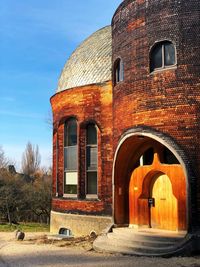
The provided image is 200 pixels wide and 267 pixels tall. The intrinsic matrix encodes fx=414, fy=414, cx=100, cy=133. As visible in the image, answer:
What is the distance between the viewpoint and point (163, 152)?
14281 millimetres

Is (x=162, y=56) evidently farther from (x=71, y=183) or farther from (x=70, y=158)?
(x=71, y=183)

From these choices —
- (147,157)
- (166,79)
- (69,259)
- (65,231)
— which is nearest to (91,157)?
(147,157)

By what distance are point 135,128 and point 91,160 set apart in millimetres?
4537

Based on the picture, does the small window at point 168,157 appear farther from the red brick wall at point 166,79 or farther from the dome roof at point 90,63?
the dome roof at point 90,63

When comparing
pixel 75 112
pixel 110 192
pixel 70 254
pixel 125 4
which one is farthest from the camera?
pixel 75 112

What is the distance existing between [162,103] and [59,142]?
7.43m

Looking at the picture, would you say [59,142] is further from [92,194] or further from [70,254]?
[70,254]

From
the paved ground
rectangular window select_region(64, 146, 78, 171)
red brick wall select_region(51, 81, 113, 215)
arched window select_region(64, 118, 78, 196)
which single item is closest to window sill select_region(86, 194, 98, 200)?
red brick wall select_region(51, 81, 113, 215)

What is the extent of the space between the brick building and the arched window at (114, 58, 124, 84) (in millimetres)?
37

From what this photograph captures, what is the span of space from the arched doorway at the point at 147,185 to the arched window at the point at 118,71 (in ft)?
8.37

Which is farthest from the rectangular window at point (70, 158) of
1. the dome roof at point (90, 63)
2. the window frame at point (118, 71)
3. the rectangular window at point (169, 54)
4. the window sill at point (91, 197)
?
the rectangular window at point (169, 54)

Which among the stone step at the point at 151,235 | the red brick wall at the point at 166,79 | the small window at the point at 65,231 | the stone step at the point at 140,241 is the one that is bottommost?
the small window at the point at 65,231

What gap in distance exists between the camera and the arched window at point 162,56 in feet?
43.5

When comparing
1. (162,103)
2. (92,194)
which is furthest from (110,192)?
(162,103)
